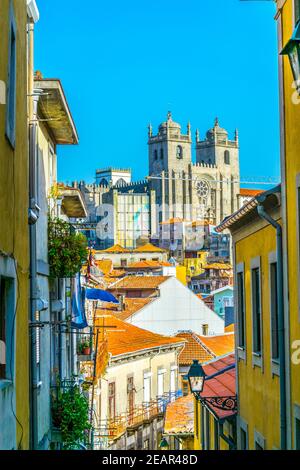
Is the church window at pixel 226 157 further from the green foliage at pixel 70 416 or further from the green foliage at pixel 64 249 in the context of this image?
the green foliage at pixel 70 416

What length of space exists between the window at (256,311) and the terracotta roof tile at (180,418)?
8458 mm

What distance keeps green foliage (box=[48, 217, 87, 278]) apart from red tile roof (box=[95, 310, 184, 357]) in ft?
48.5

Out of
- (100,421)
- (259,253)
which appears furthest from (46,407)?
(100,421)

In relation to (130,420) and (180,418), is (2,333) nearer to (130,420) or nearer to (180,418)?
(180,418)

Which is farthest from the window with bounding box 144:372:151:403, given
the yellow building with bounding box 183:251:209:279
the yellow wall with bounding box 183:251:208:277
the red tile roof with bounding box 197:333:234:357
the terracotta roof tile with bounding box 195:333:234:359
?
the yellow wall with bounding box 183:251:208:277

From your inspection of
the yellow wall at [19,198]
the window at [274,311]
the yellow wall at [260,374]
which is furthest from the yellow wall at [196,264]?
the yellow wall at [19,198]

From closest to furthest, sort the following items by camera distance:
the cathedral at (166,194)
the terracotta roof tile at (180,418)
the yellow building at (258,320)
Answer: the yellow building at (258,320), the terracotta roof tile at (180,418), the cathedral at (166,194)

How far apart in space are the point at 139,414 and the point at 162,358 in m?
3.04

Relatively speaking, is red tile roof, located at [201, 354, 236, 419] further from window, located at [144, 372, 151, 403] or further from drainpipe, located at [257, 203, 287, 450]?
window, located at [144, 372, 151, 403]

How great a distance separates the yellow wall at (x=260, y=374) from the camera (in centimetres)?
1165

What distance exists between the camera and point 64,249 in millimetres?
14594

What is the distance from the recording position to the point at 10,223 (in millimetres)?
8227

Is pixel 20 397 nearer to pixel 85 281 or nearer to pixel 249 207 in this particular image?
pixel 249 207

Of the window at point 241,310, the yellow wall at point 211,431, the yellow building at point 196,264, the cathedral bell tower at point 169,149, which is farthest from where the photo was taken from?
the cathedral bell tower at point 169,149
